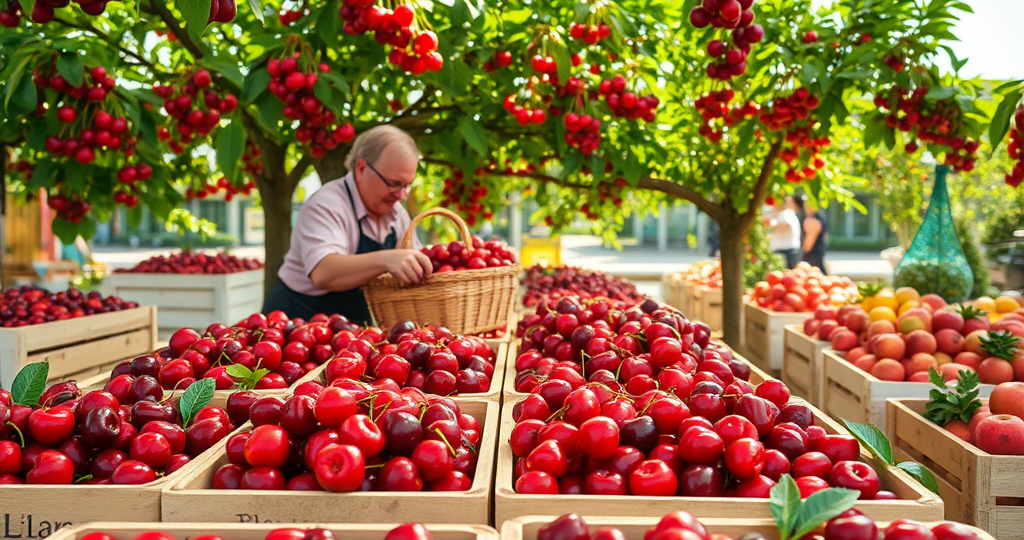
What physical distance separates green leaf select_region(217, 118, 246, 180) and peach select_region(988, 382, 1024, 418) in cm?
299

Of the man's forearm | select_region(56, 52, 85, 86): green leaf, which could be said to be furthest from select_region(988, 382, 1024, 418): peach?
select_region(56, 52, 85, 86): green leaf

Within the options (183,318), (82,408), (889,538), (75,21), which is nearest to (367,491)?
(82,408)

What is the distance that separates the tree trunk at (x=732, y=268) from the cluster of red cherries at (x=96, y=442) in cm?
393

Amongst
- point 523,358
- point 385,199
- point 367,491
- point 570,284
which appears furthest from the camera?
point 570,284

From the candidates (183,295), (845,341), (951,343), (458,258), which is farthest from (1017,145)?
(183,295)

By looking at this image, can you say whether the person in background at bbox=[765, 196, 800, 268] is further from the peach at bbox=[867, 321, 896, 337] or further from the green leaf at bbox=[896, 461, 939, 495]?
the green leaf at bbox=[896, 461, 939, 495]

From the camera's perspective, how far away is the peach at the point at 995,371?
Answer: 2.74 m

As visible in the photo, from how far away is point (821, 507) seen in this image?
3.58ft

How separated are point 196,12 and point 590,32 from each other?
2.11 m

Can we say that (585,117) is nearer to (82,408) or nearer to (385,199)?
(385,199)

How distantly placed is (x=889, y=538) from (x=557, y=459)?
0.57 metres

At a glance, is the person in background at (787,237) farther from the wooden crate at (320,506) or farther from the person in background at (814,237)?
the wooden crate at (320,506)

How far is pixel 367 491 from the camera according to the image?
1331 millimetres

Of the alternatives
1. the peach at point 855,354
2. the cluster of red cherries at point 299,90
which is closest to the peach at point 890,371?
the peach at point 855,354
